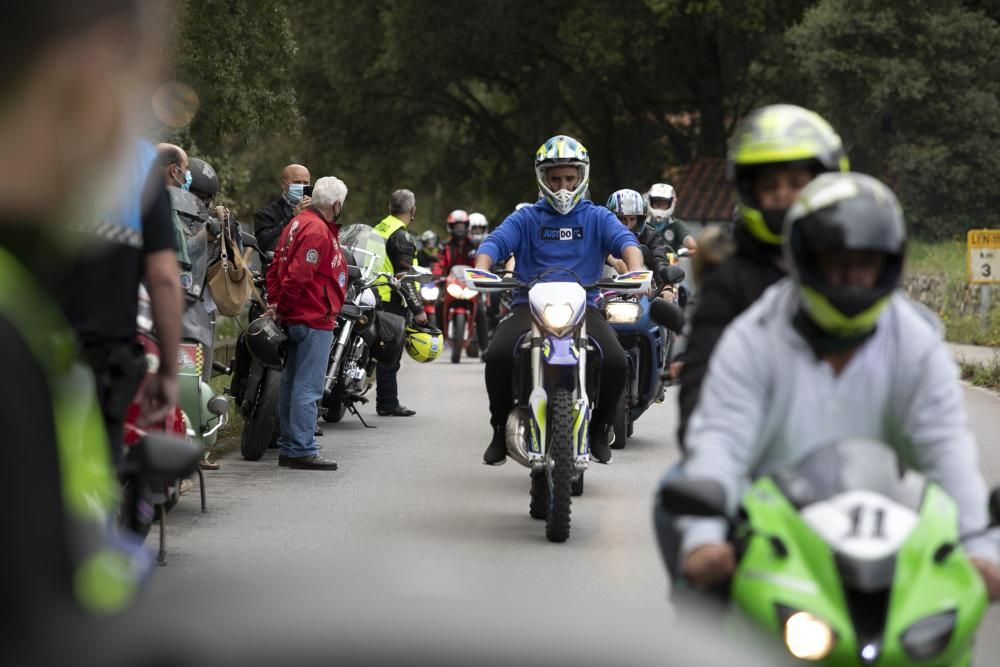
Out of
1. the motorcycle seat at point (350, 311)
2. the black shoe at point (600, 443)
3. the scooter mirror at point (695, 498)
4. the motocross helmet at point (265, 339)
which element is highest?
the scooter mirror at point (695, 498)

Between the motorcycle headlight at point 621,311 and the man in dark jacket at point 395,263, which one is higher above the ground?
the motorcycle headlight at point 621,311

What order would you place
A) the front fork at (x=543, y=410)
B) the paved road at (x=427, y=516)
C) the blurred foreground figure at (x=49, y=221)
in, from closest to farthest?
the blurred foreground figure at (x=49, y=221) < the paved road at (x=427, y=516) < the front fork at (x=543, y=410)

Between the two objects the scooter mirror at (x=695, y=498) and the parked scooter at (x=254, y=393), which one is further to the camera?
the parked scooter at (x=254, y=393)

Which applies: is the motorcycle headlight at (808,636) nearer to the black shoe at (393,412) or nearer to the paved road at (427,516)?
the paved road at (427,516)

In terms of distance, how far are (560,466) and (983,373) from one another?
13.5m

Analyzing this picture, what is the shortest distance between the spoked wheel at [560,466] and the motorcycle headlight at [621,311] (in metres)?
1.86

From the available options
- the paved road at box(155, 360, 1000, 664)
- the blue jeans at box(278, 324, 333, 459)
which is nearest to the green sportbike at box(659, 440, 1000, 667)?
the paved road at box(155, 360, 1000, 664)

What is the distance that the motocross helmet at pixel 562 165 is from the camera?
10633 mm

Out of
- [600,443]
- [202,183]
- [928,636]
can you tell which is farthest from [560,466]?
[928,636]

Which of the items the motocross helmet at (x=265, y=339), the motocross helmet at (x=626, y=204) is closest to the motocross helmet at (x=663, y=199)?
the motocross helmet at (x=626, y=204)

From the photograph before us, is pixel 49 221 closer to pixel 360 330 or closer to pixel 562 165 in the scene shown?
pixel 562 165

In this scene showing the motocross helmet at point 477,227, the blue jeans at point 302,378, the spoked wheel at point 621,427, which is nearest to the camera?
the blue jeans at point 302,378

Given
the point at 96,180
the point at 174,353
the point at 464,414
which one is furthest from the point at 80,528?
the point at 464,414

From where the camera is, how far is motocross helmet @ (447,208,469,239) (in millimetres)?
27734
